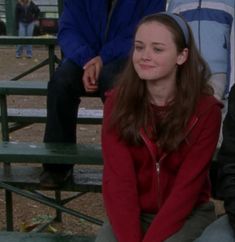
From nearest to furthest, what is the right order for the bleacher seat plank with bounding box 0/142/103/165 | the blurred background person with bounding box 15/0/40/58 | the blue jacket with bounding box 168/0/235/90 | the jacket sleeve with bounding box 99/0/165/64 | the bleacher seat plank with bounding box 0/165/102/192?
the blue jacket with bounding box 168/0/235/90 → the bleacher seat plank with bounding box 0/142/103/165 → the jacket sleeve with bounding box 99/0/165/64 → the bleacher seat plank with bounding box 0/165/102/192 → the blurred background person with bounding box 15/0/40/58

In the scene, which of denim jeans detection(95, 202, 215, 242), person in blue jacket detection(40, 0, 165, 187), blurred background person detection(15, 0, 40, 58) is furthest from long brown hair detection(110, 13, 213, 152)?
blurred background person detection(15, 0, 40, 58)

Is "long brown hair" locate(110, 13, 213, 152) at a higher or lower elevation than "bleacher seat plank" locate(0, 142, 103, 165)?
higher

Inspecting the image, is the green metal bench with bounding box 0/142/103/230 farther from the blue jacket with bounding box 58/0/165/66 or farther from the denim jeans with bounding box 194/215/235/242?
the denim jeans with bounding box 194/215/235/242

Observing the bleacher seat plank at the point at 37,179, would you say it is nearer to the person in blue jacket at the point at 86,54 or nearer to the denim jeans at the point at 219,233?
the person in blue jacket at the point at 86,54

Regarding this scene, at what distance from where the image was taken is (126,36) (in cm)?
384

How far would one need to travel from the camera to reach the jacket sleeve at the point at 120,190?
277 cm

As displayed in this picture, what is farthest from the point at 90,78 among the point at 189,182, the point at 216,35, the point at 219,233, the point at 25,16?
the point at 25,16

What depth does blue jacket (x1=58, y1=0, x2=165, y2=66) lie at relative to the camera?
150 inches

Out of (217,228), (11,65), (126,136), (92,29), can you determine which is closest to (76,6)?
(92,29)

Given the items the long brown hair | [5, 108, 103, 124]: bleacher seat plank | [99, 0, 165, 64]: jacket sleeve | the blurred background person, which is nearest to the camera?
the long brown hair

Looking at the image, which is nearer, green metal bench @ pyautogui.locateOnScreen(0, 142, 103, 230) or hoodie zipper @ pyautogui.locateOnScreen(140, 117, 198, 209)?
hoodie zipper @ pyautogui.locateOnScreen(140, 117, 198, 209)

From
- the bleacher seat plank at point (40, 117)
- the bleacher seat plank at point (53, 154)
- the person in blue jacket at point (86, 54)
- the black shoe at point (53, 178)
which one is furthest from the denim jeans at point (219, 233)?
the bleacher seat plank at point (40, 117)

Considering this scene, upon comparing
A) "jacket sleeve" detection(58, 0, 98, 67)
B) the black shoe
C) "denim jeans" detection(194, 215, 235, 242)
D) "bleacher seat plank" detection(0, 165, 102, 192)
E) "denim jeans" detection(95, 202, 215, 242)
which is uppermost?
"jacket sleeve" detection(58, 0, 98, 67)

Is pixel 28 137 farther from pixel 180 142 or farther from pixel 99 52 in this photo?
pixel 180 142
